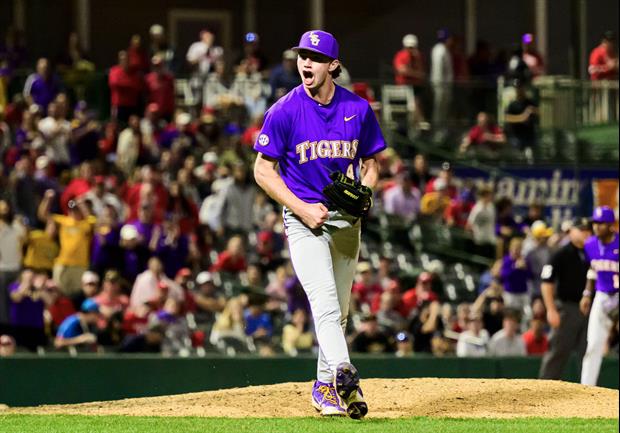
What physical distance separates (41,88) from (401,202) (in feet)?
17.4

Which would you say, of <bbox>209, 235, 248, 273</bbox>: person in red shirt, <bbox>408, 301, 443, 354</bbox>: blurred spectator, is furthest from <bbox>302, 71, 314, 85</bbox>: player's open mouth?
<bbox>209, 235, 248, 273</bbox>: person in red shirt

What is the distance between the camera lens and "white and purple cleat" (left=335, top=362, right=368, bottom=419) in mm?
8164

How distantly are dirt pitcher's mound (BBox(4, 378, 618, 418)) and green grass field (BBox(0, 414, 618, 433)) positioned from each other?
0.37m

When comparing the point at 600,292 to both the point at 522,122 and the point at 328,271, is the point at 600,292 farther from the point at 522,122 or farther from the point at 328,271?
the point at 522,122

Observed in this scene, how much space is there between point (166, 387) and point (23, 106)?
8.86m

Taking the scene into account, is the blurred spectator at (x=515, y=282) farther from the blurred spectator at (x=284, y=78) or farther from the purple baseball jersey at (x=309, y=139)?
the purple baseball jersey at (x=309, y=139)

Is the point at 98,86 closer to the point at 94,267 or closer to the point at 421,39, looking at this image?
the point at 94,267

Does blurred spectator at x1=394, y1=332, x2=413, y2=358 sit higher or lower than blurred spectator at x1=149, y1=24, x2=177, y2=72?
lower

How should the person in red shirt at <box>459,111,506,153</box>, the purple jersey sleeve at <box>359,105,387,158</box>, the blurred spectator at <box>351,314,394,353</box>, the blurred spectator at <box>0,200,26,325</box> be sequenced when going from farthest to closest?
the person in red shirt at <box>459,111,506,153</box>
the blurred spectator at <box>0,200,26,325</box>
the blurred spectator at <box>351,314,394,353</box>
the purple jersey sleeve at <box>359,105,387,158</box>

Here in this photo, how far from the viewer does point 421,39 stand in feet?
95.2

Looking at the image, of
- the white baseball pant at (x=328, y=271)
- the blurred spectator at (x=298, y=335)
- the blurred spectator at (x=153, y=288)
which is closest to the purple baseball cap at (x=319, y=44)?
the white baseball pant at (x=328, y=271)

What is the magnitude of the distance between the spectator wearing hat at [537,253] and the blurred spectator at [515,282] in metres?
0.19

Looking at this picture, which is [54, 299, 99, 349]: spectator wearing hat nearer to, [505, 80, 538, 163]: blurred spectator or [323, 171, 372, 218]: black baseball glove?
[323, 171, 372, 218]: black baseball glove

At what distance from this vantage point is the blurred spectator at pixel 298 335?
52.4 ft
